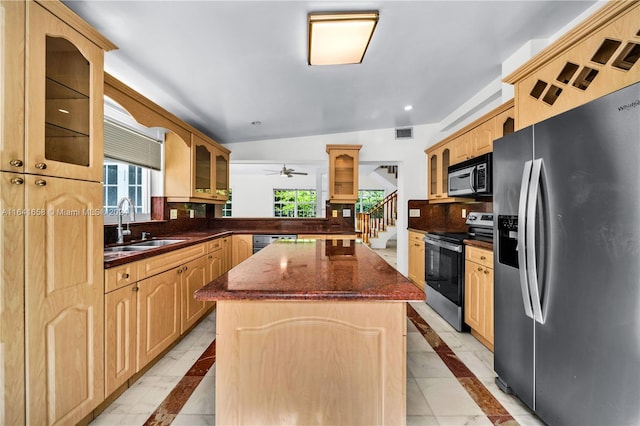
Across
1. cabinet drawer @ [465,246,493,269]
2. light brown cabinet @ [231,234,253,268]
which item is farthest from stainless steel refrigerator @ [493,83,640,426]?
light brown cabinet @ [231,234,253,268]

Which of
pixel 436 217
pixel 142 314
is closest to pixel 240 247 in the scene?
pixel 142 314

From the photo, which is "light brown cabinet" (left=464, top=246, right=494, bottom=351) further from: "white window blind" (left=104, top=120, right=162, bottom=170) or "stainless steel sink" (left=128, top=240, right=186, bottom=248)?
"white window blind" (left=104, top=120, right=162, bottom=170)

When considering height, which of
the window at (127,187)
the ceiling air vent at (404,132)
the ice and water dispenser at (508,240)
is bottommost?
the ice and water dispenser at (508,240)

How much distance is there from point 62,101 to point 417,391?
8.92 feet

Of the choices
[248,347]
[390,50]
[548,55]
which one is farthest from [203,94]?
[548,55]

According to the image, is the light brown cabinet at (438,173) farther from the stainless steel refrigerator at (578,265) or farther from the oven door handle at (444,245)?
the stainless steel refrigerator at (578,265)

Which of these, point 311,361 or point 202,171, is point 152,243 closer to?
point 202,171

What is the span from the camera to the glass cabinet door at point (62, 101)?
1270mm

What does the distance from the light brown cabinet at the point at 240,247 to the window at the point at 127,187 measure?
1101mm

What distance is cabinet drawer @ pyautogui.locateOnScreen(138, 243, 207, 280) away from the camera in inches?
77.4

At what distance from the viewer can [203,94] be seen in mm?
2848

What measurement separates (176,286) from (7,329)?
1.22 metres

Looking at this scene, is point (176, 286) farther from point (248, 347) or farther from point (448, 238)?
point (448, 238)

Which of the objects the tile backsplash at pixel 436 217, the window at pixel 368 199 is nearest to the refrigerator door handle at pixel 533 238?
the tile backsplash at pixel 436 217
